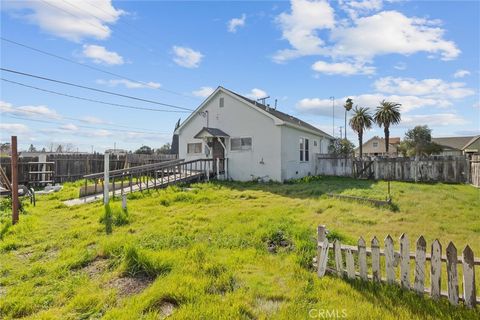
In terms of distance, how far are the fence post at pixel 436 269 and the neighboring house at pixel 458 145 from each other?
5546 centimetres

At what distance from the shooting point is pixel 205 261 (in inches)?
183

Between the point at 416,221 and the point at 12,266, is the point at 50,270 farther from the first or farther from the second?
the point at 416,221

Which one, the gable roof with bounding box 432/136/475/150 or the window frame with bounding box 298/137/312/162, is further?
the gable roof with bounding box 432/136/475/150

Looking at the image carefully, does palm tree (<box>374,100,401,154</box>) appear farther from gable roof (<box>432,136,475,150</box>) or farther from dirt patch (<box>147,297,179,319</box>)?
dirt patch (<box>147,297,179,319</box>)

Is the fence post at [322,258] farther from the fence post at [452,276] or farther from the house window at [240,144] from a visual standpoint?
the house window at [240,144]

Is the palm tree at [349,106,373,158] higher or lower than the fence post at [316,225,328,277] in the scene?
higher

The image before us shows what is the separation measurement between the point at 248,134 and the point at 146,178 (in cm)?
601

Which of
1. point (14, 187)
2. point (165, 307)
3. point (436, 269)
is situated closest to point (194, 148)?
point (14, 187)

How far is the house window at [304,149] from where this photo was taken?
61.5 feet

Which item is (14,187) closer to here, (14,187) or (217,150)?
(14,187)

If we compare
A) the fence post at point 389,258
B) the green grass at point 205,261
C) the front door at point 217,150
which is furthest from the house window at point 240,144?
the fence post at point 389,258

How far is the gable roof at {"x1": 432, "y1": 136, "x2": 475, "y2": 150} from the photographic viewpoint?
5175 centimetres

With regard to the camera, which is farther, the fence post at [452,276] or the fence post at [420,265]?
the fence post at [420,265]

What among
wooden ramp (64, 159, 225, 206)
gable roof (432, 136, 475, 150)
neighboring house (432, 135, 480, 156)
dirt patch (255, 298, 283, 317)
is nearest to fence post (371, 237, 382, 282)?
dirt patch (255, 298, 283, 317)
